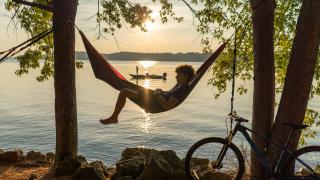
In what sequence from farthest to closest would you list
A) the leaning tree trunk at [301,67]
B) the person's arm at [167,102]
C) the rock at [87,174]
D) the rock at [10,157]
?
1. the rock at [10,157]
2. the rock at [87,174]
3. the person's arm at [167,102]
4. the leaning tree trunk at [301,67]

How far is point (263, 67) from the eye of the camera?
7039mm

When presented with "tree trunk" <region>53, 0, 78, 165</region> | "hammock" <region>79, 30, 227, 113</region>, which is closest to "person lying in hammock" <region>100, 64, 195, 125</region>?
"hammock" <region>79, 30, 227, 113</region>

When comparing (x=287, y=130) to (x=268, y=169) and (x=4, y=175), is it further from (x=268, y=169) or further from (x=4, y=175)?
(x=4, y=175)

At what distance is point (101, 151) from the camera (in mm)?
27500

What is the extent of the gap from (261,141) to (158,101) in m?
1.92

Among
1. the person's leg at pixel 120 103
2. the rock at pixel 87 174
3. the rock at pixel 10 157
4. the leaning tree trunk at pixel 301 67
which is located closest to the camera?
the leaning tree trunk at pixel 301 67

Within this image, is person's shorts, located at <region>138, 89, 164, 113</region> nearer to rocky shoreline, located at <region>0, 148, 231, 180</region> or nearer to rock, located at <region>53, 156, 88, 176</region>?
rocky shoreline, located at <region>0, 148, 231, 180</region>

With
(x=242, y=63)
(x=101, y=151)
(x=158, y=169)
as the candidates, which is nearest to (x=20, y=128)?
(x=101, y=151)

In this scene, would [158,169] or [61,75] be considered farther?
[61,75]

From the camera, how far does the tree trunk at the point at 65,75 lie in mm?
8945

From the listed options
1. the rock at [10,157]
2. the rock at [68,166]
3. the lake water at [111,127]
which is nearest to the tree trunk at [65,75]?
the rock at [68,166]

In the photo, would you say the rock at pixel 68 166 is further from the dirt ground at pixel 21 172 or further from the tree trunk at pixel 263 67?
the tree trunk at pixel 263 67

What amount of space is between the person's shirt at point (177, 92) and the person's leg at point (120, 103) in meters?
0.54

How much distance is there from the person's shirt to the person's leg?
0.54 metres
